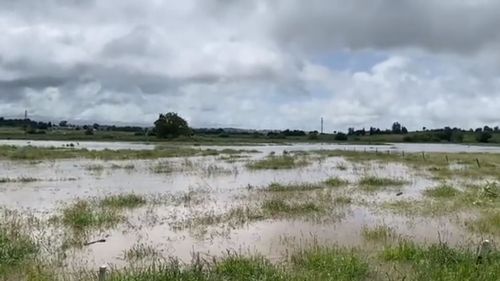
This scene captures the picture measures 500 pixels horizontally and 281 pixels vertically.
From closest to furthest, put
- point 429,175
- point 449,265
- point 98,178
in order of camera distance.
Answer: point 449,265
point 98,178
point 429,175

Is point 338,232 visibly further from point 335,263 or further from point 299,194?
point 299,194

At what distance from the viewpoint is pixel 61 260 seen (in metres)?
11.7

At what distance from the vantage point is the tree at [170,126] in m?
123

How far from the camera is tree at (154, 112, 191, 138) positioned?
4852 inches

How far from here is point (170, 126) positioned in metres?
123

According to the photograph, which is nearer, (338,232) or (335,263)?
(335,263)

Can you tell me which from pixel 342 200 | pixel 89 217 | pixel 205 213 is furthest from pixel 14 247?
pixel 342 200

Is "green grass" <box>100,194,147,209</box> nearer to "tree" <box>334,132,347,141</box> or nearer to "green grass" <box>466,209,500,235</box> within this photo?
"green grass" <box>466,209,500,235</box>

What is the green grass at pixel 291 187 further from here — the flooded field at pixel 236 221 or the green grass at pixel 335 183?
the green grass at pixel 335 183

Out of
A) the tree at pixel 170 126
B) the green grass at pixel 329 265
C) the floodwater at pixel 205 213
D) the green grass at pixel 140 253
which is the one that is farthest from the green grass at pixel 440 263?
the tree at pixel 170 126

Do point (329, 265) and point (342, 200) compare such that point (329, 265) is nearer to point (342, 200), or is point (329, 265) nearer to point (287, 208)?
point (287, 208)

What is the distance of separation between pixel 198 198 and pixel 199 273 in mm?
14126

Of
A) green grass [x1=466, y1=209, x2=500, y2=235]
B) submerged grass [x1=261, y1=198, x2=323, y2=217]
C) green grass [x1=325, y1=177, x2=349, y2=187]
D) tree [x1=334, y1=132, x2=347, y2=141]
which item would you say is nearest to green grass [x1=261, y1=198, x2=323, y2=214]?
submerged grass [x1=261, y1=198, x2=323, y2=217]

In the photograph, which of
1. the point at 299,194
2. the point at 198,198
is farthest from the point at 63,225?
the point at 299,194
